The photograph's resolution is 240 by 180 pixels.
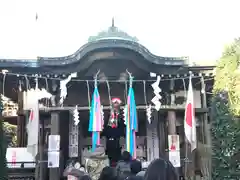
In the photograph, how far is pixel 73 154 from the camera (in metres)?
12.9

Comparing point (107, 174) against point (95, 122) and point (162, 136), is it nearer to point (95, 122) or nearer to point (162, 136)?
point (95, 122)

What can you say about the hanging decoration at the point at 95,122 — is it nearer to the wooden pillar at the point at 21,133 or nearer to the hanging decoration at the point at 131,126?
the hanging decoration at the point at 131,126

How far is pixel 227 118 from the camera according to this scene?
10.5m

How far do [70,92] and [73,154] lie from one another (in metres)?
2.31

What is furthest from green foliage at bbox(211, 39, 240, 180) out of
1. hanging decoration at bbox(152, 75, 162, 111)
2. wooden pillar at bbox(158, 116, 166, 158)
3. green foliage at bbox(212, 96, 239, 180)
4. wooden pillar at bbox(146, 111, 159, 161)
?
wooden pillar at bbox(146, 111, 159, 161)

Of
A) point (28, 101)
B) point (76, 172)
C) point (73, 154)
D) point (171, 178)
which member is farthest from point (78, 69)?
point (171, 178)

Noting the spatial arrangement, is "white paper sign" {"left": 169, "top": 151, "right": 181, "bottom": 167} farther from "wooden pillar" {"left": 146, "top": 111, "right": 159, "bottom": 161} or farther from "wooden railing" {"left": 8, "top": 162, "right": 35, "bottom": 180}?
"wooden railing" {"left": 8, "top": 162, "right": 35, "bottom": 180}

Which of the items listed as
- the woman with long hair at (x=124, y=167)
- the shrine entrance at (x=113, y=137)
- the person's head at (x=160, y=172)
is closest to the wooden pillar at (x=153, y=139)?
the shrine entrance at (x=113, y=137)

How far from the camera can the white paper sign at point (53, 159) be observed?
11352 millimetres

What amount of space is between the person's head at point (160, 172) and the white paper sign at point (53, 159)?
8727 mm

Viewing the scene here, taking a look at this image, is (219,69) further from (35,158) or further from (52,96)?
(35,158)

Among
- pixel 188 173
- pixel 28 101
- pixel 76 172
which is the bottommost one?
pixel 188 173

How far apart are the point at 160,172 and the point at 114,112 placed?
9095 mm

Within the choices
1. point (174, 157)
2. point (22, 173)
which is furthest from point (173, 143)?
point (22, 173)
